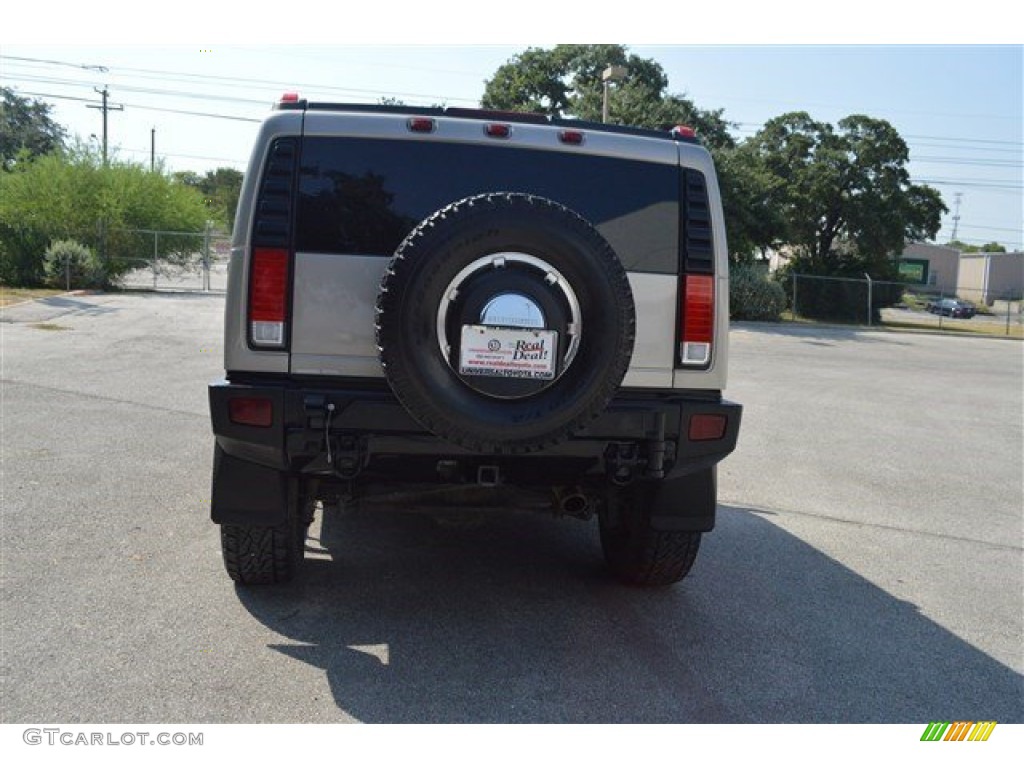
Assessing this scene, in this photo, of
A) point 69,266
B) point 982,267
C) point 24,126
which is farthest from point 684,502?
point 982,267

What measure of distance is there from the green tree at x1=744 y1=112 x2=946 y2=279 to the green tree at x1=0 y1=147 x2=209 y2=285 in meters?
24.7

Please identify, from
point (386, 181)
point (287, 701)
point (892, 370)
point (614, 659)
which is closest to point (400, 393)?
point (386, 181)

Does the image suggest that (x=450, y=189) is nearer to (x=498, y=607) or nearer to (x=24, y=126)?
(x=498, y=607)

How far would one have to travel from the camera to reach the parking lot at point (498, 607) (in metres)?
3.67

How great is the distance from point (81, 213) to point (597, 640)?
91.5 ft

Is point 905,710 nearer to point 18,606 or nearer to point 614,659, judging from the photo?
point 614,659

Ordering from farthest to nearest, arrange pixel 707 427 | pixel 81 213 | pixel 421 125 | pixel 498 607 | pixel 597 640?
pixel 81 213, pixel 498 607, pixel 597 640, pixel 707 427, pixel 421 125

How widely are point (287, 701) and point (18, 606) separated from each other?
1630 mm

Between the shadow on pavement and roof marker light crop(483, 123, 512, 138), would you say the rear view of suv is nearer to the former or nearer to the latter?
roof marker light crop(483, 123, 512, 138)

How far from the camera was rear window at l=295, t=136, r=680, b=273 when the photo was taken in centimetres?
397

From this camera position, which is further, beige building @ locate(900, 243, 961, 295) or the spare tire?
beige building @ locate(900, 243, 961, 295)

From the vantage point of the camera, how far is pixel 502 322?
143 inches

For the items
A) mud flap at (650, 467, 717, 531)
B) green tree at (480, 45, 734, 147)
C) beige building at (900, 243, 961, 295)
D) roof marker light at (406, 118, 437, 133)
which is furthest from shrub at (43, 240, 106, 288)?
beige building at (900, 243, 961, 295)

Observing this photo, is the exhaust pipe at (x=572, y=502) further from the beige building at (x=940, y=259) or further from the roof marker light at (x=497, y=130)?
the beige building at (x=940, y=259)
